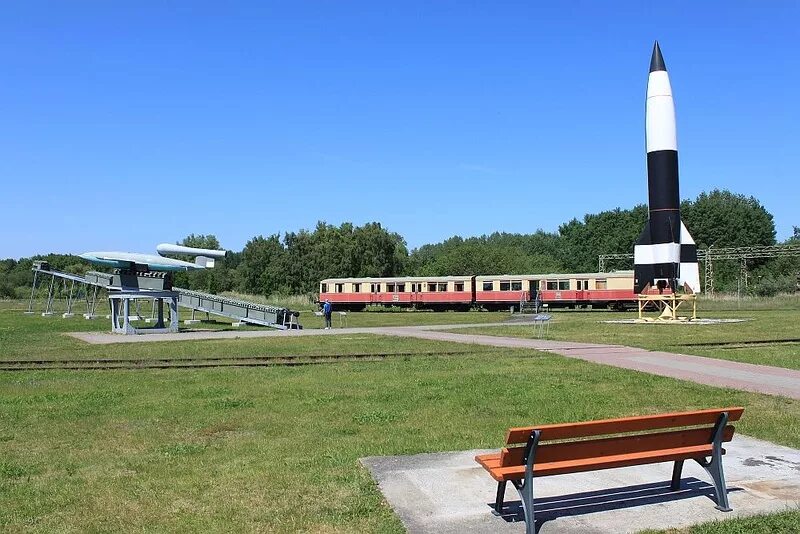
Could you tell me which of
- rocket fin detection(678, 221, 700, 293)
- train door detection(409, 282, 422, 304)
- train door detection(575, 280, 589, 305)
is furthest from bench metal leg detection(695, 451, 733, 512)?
train door detection(409, 282, 422, 304)

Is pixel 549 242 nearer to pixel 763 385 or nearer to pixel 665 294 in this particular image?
pixel 665 294

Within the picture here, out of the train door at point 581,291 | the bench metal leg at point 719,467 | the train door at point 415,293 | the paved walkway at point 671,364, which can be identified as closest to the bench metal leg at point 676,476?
the bench metal leg at point 719,467

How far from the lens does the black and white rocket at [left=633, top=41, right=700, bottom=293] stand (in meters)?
37.9

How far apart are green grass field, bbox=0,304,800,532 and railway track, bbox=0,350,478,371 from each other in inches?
35.9

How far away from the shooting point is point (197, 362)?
1822 centimetres

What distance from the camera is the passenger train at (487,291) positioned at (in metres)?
52.5

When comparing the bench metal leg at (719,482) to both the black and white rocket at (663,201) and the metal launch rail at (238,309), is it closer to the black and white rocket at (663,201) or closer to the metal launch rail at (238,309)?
the metal launch rail at (238,309)

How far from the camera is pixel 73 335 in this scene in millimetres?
30125

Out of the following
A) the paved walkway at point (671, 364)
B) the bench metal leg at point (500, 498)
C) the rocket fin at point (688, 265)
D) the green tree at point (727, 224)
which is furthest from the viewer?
the green tree at point (727, 224)

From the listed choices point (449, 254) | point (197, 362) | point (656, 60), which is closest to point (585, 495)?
point (197, 362)

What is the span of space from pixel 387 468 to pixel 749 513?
10.4 feet

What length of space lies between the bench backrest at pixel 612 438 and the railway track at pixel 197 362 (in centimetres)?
1197

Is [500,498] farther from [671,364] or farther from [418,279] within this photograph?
[418,279]

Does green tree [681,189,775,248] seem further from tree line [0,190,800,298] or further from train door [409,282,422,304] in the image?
train door [409,282,422,304]
